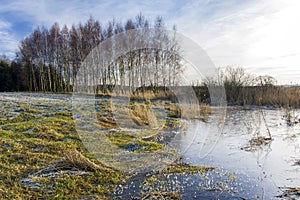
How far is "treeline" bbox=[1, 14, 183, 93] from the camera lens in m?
13.6

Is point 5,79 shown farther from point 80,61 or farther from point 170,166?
point 170,166

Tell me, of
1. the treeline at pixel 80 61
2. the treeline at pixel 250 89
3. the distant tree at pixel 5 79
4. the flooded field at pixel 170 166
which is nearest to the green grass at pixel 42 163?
the flooded field at pixel 170 166

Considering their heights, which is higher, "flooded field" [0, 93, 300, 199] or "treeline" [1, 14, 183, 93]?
"treeline" [1, 14, 183, 93]

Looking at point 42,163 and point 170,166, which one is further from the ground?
point 42,163

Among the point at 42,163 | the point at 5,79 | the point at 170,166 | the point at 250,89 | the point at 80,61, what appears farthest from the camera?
the point at 5,79

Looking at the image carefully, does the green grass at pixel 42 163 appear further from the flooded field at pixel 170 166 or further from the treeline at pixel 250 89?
the treeline at pixel 250 89

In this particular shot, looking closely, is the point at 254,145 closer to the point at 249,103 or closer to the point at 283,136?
the point at 283,136

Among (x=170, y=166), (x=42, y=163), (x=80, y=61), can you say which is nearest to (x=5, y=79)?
(x=80, y=61)

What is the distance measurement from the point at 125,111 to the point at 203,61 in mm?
3586

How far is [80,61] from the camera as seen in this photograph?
997 inches

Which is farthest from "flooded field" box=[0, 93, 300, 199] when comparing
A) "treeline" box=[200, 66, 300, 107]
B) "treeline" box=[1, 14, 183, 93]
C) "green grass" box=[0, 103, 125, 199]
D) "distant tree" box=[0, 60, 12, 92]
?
"distant tree" box=[0, 60, 12, 92]

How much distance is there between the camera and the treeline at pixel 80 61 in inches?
535

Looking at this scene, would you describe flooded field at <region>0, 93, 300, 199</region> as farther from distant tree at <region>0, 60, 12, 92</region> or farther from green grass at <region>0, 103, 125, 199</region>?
distant tree at <region>0, 60, 12, 92</region>

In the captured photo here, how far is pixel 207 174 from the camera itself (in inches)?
164
